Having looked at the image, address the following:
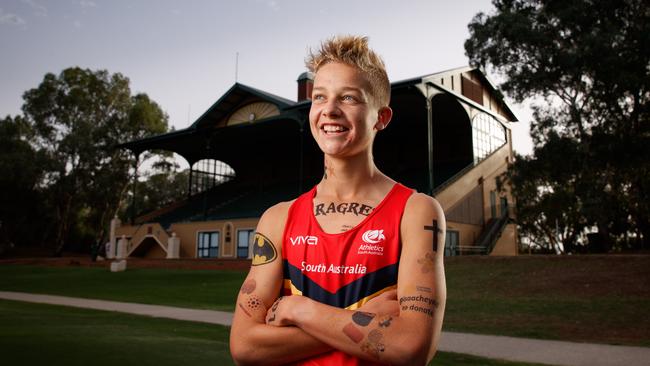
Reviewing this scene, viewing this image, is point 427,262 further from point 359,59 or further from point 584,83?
point 584,83

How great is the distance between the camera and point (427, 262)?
1.92 meters

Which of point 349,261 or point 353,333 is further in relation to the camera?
point 349,261

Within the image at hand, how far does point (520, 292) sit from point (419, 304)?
51.2 ft

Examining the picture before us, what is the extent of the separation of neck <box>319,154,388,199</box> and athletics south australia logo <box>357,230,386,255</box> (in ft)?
0.78

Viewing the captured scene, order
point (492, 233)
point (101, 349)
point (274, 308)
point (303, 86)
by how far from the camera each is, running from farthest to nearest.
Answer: point (303, 86)
point (492, 233)
point (101, 349)
point (274, 308)

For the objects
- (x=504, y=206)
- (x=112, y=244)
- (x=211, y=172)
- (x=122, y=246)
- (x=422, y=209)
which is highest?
(x=211, y=172)

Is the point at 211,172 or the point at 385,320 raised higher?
the point at 211,172

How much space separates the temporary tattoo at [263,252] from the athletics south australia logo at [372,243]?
1.31 feet

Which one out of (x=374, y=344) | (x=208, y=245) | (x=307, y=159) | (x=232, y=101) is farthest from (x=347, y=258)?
(x=307, y=159)

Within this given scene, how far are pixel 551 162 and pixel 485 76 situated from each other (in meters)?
17.4

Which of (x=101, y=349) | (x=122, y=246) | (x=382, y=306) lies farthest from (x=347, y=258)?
(x=122, y=246)

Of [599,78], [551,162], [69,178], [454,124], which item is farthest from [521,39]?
[69,178]

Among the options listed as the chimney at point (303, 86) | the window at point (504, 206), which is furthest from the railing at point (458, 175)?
the chimney at point (303, 86)

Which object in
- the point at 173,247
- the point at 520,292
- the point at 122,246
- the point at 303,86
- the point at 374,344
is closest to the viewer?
the point at 374,344
